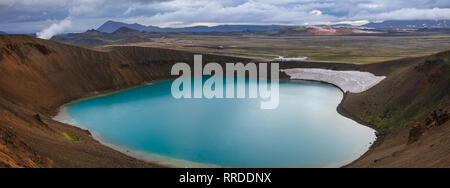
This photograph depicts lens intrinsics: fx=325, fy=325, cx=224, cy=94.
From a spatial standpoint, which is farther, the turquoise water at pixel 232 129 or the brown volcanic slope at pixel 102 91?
the turquoise water at pixel 232 129

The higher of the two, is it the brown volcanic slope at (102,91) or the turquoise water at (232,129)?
the brown volcanic slope at (102,91)

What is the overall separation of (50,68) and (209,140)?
30823 mm

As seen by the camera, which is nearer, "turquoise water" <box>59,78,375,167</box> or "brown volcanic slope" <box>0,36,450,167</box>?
"brown volcanic slope" <box>0,36,450,167</box>

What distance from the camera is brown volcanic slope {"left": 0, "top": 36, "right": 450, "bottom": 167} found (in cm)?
1653

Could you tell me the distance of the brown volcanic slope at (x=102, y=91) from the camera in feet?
54.2

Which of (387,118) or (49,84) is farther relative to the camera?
(49,84)

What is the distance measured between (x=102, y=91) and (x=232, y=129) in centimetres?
2677

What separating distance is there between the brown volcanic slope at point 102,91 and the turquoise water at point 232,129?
2323 mm

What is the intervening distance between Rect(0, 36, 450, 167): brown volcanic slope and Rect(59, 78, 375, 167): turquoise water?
232 cm

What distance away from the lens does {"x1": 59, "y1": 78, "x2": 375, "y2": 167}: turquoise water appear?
74.3 ft

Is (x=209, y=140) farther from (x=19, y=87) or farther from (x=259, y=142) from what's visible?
(x=19, y=87)

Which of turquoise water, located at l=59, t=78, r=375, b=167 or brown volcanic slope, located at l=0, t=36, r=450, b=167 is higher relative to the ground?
brown volcanic slope, located at l=0, t=36, r=450, b=167
